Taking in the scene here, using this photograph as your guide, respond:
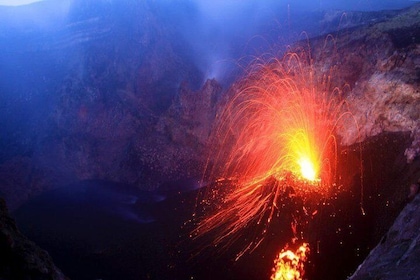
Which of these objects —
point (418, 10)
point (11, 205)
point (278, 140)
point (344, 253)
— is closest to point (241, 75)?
point (278, 140)

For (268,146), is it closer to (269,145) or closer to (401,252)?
(269,145)

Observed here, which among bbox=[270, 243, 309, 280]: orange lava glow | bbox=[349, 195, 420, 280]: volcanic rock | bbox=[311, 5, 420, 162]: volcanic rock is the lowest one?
bbox=[349, 195, 420, 280]: volcanic rock

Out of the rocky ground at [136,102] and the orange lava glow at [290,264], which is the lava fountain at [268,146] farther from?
the rocky ground at [136,102]

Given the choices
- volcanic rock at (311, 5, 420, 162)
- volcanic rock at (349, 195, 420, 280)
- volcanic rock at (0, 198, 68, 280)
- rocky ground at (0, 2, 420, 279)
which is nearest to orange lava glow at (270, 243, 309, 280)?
volcanic rock at (349, 195, 420, 280)

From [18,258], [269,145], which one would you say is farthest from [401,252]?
[269,145]

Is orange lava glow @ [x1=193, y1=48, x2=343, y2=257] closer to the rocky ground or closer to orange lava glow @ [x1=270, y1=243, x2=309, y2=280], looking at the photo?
the rocky ground

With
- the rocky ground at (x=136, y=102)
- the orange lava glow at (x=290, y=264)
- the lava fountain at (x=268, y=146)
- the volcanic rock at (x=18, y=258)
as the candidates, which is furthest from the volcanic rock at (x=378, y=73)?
the volcanic rock at (x=18, y=258)
